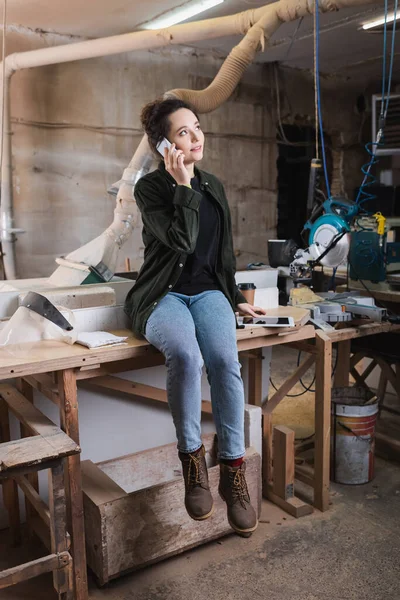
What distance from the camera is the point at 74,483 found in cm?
183

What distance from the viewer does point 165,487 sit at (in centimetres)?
204

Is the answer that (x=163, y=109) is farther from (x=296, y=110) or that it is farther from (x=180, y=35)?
(x=296, y=110)

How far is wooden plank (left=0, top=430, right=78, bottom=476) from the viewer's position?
1.54 metres

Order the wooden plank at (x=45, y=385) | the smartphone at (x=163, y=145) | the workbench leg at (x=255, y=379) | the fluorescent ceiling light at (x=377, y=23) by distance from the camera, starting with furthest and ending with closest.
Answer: the fluorescent ceiling light at (x=377, y=23), the workbench leg at (x=255, y=379), the smartphone at (x=163, y=145), the wooden plank at (x=45, y=385)

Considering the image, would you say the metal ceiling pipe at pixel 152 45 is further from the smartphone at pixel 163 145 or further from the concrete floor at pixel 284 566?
the concrete floor at pixel 284 566

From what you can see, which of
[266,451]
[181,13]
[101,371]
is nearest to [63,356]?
[101,371]

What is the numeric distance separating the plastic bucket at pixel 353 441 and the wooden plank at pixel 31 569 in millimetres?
1490

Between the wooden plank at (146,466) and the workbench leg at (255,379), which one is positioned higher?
the workbench leg at (255,379)

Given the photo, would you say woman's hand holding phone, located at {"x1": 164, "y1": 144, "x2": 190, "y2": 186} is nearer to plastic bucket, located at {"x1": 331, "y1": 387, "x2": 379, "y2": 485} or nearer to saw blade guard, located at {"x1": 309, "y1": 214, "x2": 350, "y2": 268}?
saw blade guard, located at {"x1": 309, "y1": 214, "x2": 350, "y2": 268}

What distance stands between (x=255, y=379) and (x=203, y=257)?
97 centimetres

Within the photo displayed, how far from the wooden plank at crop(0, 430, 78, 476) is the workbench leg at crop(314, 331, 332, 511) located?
1209 mm

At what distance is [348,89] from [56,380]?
6125 millimetres

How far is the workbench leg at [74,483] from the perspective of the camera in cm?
179

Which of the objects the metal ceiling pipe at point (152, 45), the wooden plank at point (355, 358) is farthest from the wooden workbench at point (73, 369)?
the wooden plank at point (355, 358)
